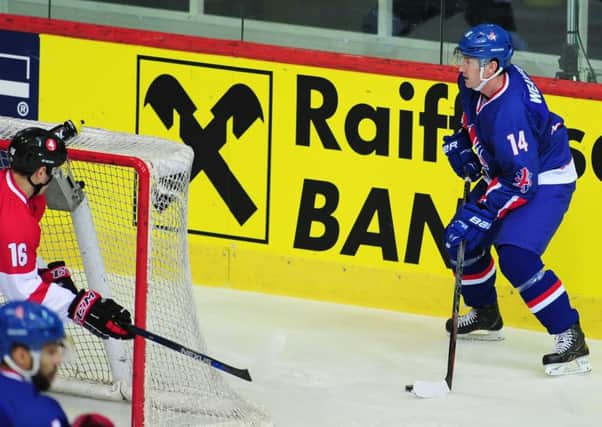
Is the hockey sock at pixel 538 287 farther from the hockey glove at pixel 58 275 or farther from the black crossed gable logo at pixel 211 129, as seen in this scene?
the hockey glove at pixel 58 275

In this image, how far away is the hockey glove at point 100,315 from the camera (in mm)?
4801

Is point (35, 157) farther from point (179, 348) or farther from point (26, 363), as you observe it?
point (26, 363)

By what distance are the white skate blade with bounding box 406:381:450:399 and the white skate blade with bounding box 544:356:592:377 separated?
402 mm

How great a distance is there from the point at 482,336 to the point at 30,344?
2.98 meters

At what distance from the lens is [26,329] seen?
Result: 11.3ft

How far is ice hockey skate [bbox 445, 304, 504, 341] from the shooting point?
6.07m

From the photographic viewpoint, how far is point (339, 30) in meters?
6.52

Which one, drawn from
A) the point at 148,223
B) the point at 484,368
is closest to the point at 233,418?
the point at 148,223

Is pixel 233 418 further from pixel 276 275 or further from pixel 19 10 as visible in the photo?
pixel 19 10

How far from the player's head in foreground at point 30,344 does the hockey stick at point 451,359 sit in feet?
7.45

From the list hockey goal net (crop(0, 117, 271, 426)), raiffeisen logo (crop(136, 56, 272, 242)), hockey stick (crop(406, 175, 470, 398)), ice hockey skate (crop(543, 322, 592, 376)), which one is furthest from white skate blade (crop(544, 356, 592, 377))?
raiffeisen logo (crop(136, 56, 272, 242))

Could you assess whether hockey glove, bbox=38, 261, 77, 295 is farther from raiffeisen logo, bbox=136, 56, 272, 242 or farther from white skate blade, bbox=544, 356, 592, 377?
white skate blade, bbox=544, 356, 592, 377

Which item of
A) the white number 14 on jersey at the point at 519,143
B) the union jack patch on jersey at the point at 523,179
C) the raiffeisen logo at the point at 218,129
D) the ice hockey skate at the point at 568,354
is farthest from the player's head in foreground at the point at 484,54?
the raiffeisen logo at the point at 218,129

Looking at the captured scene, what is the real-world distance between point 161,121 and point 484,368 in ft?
5.51
